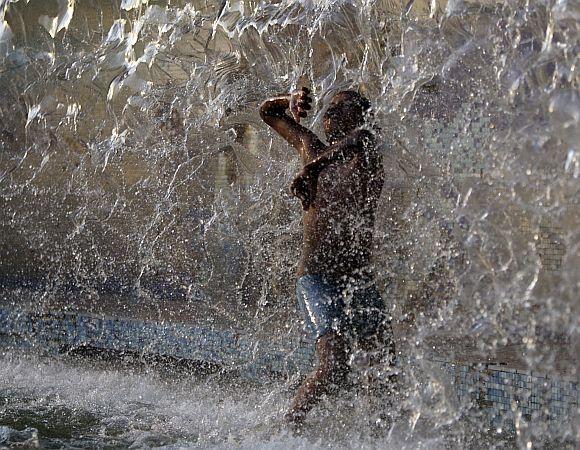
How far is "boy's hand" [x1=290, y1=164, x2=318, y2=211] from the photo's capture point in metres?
3.40

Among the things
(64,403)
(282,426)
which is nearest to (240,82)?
(64,403)

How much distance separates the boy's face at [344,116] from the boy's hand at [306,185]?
16cm

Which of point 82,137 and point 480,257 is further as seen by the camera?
point 82,137

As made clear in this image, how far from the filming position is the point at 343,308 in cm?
328

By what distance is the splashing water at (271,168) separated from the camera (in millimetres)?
3127

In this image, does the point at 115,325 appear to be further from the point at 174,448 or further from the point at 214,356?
the point at 174,448

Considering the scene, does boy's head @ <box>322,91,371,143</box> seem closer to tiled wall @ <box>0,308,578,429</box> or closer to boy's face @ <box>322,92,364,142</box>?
boy's face @ <box>322,92,364,142</box>

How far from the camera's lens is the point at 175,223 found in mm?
6758

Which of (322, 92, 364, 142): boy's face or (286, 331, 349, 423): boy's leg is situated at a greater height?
(322, 92, 364, 142): boy's face

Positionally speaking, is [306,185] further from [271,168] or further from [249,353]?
[271,168]

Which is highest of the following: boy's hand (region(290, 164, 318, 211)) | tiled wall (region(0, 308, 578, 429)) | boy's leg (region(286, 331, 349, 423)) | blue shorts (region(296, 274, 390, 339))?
boy's hand (region(290, 164, 318, 211))

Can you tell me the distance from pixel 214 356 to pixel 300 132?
83.3 inches

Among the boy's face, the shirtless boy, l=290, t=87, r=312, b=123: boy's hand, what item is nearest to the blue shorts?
the shirtless boy

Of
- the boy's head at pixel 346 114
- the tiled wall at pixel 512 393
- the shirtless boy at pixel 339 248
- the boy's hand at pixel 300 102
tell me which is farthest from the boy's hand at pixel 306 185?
the tiled wall at pixel 512 393
